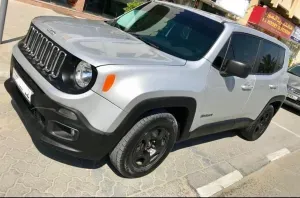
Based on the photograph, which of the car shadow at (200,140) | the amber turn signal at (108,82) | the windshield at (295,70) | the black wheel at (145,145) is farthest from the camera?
the windshield at (295,70)

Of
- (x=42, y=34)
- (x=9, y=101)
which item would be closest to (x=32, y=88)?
(x=42, y=34)

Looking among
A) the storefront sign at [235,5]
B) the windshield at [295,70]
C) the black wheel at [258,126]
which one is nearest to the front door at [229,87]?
the black wheel at [258,126]

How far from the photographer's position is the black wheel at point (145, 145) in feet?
10.5

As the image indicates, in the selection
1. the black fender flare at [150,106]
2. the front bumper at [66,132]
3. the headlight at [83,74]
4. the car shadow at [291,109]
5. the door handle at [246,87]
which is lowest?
the car shadow at [291,109]

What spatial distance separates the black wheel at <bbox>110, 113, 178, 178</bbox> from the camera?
319 centimetres

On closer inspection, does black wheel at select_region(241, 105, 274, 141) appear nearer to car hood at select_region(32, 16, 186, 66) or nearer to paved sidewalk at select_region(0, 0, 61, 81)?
car hood at select_region(32, 16, 186, 66)

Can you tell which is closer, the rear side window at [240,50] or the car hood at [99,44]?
the car hood at [99,44]

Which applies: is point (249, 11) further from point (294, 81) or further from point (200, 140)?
point (200, 140)

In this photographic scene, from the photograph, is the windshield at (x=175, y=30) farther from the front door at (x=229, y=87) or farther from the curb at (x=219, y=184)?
the curb at (x=219, y=184)

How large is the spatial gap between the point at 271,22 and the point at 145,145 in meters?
20.3

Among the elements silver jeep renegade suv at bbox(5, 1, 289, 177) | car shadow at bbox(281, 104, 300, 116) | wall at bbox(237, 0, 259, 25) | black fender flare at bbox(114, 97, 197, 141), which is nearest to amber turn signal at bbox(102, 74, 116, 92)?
silver jeep renegade suv at bbox(5, 1, 289, 177)

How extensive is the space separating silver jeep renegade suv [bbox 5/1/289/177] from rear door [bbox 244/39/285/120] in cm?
6

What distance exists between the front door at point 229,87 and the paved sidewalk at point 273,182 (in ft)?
2.72

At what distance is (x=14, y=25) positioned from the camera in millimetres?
8219
